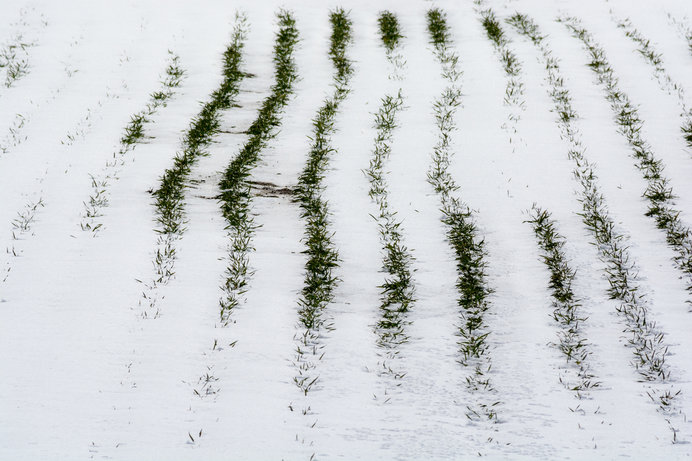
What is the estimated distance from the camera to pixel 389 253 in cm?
532

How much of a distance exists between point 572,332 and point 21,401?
11.8 feet

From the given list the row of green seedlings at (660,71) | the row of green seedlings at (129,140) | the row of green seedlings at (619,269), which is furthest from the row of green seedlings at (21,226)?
the row of green seedlings at (660,71)

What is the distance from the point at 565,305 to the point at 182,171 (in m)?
3.99

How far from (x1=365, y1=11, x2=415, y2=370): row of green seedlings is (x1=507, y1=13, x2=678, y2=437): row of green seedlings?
1.54 meters

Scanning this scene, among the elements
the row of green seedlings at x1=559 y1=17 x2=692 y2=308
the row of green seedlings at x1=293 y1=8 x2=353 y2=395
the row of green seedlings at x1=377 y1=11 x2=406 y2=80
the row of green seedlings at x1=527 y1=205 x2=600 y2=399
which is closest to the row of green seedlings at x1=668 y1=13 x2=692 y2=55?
the row of green seedlings at x1=559 y1=17 x2=692 y2=308

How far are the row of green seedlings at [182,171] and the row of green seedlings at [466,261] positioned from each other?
2.25 meters

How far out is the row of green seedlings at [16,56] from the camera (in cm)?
895

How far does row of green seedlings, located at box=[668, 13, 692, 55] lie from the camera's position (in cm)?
991

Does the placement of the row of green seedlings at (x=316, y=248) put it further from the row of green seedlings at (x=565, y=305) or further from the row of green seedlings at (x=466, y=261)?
the row of green seedlings at (x=565, y=305)

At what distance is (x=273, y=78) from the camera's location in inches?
355

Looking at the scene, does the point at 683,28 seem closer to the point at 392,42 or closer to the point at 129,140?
the point at 392,42

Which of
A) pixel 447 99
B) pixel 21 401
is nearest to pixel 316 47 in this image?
pixel 447 99

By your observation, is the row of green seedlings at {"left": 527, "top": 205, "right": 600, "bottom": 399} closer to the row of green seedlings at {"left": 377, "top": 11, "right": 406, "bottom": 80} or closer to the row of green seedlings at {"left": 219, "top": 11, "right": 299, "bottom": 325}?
the row of green seedlings at {"left": 219, "top": 11, "right": 299, "bottom": 325}

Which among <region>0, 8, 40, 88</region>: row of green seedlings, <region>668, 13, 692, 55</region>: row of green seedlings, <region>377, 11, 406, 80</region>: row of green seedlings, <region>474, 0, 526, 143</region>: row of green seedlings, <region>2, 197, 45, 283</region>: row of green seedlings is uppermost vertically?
<region>2, 197, 45, 283</region>: row of green seedlings
